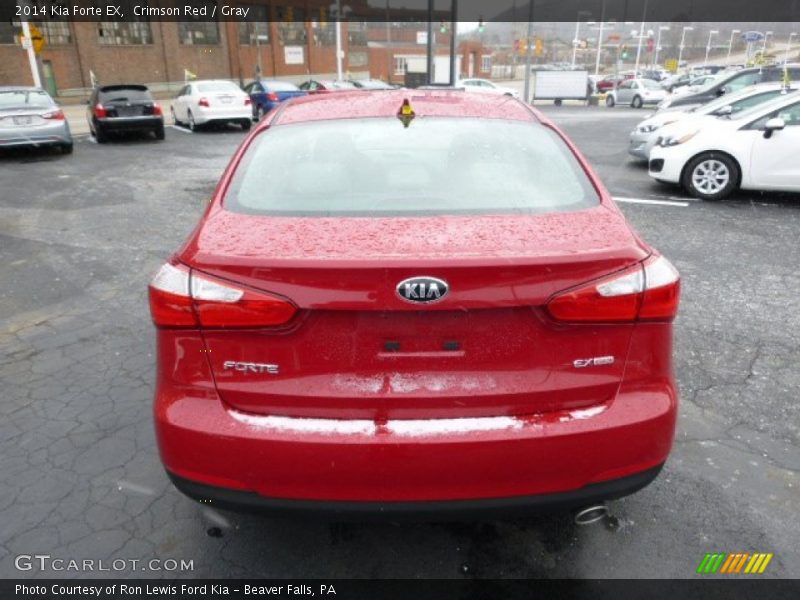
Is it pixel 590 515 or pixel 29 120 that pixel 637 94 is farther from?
pixel 590 515

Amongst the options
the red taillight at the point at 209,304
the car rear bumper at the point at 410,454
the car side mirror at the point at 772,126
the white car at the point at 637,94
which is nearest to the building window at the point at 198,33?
the white car at the point at 637,94

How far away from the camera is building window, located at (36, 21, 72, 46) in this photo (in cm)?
3288

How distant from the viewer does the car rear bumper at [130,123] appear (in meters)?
16.3

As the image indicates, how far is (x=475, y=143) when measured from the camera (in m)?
2.76

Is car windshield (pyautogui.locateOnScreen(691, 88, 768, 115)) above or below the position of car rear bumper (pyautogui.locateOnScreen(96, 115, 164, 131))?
above

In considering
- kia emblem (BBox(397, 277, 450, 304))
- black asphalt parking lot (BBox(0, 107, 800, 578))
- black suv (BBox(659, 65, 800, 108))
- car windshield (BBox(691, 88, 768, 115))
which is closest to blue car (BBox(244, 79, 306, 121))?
black suv (BBox(659, 65, 800, 108))

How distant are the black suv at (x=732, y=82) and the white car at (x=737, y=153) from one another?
6.86 m

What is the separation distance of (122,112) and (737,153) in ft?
47.7

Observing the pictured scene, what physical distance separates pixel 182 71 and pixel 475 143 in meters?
41.2

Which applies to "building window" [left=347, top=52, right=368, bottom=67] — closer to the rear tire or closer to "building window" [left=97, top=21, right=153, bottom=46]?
"building window" [left=97, top=21, right=153, bottom=46]

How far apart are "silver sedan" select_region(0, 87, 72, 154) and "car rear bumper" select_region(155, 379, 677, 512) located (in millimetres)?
13422

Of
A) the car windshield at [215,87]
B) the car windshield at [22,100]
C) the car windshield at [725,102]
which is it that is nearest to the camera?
the car windshield at [725,102]

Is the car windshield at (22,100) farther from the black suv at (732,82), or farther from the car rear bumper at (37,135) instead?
the black suv at (732,82)

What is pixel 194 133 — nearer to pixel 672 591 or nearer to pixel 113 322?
pixel 113 322
